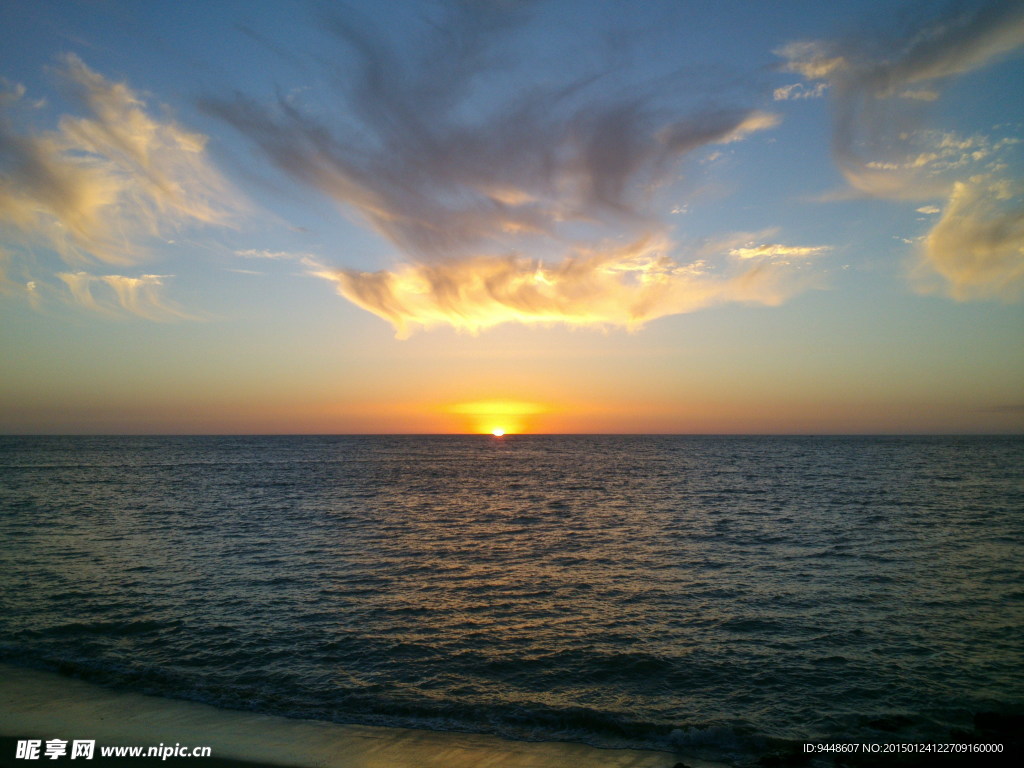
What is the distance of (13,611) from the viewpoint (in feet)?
59.6

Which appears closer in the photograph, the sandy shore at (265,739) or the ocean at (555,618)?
the sandy shore at (265,739)

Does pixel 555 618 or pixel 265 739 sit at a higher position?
pixel 265 739

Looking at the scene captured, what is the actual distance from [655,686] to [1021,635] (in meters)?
11.9

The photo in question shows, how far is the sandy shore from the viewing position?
389 inches

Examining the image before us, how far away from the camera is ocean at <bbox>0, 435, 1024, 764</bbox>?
12062 millimetres

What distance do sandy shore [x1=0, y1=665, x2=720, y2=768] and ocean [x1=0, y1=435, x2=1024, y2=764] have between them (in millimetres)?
553

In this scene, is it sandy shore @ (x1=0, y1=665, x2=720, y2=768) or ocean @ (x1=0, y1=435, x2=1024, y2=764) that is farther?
ocean @ (x1=0, y1=435, x2=1024, y2=764)

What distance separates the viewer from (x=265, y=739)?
34.9ft

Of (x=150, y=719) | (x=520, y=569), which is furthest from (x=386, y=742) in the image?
(x=520, y=569)

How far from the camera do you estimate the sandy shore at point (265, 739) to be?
988cm

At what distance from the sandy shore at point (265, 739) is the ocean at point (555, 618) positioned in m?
0.55

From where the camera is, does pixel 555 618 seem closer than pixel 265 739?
No

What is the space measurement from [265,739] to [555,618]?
9.56m

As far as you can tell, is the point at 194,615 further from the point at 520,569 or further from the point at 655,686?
the point at 655,686
